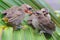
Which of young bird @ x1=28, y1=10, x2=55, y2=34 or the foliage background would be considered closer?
the foliage background

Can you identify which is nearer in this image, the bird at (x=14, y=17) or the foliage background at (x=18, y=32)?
the foliage background at (x=18, y=32)

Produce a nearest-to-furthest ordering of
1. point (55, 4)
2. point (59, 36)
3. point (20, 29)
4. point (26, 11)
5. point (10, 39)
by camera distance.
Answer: point (10, 39) → point (20, 29) → point (26, 11) → point (59, 36) → point (55, 4)

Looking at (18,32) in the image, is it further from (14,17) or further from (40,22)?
(40,22)

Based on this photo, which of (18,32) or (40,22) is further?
(40,22)

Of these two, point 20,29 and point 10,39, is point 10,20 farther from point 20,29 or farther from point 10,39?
point 10,39

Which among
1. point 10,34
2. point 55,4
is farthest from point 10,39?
point 55,4

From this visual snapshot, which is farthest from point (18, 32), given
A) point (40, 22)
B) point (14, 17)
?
point (40, 22)

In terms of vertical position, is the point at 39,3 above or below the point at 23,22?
above

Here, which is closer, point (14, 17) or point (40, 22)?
point (14, 17)
